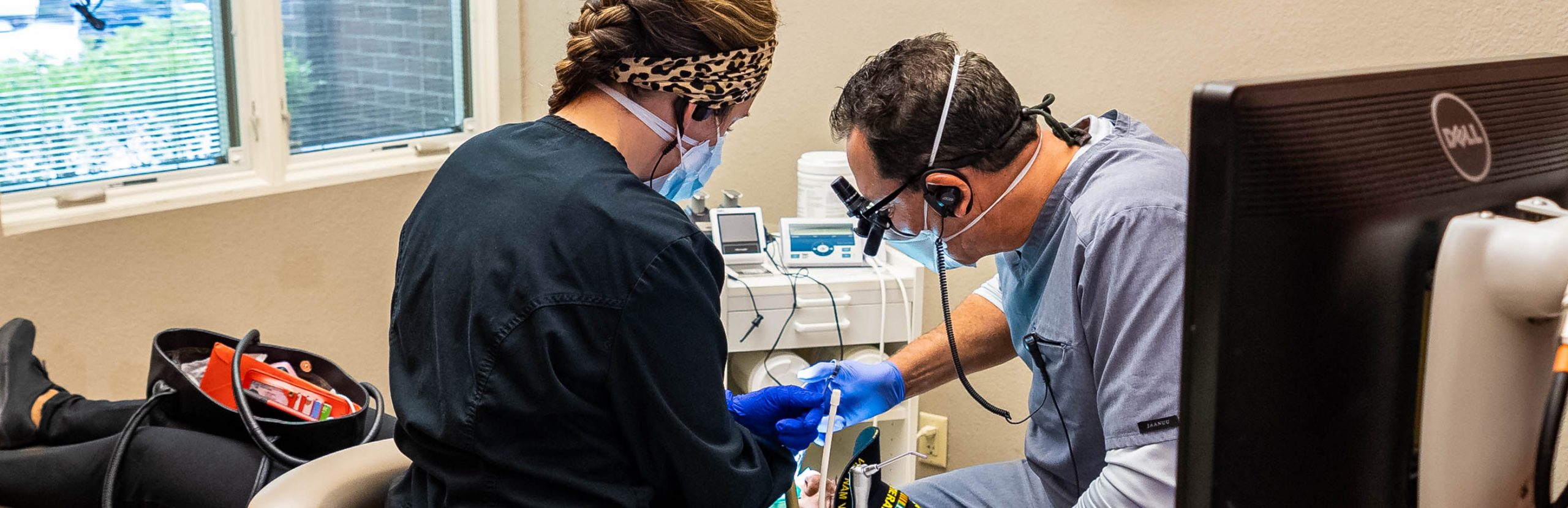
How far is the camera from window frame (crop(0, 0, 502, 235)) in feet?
7.34

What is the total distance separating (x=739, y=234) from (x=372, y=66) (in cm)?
104

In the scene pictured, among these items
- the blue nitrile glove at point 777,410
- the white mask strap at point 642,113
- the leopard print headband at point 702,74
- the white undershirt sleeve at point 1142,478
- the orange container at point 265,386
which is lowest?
the orange container at point 265,386

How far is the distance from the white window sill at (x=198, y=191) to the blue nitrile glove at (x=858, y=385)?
1.29 metres

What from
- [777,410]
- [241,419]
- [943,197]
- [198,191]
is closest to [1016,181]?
[943,197]

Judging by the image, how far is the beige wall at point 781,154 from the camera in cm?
195

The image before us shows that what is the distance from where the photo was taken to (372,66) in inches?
109

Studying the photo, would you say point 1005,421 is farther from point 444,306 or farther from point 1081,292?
point 444,306

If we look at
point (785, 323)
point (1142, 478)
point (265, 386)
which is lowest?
point (785, 323)

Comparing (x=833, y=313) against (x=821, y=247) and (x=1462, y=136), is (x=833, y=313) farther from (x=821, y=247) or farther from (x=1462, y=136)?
(x=1462, y=136)

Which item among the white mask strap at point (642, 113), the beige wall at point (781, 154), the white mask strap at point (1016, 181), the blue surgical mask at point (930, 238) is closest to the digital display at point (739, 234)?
the beige wall at point (781, 154)

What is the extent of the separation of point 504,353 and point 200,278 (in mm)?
1731

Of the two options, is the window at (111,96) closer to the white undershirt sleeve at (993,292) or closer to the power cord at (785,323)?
the power cord at (785,323)

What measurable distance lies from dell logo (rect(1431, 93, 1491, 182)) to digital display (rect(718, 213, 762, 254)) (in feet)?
6.14

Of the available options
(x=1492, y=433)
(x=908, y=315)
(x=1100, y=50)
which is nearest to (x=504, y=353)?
(x=1492, y=433)
